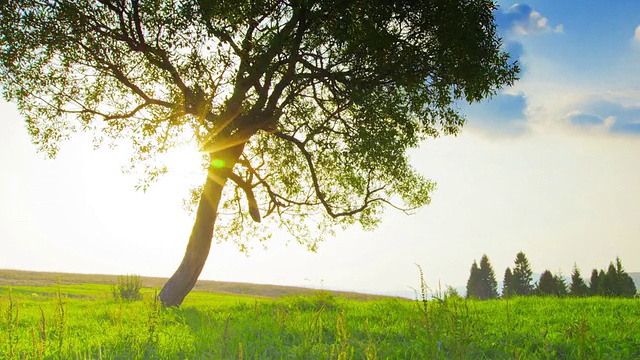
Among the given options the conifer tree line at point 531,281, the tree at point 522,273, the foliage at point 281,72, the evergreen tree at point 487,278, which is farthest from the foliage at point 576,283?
the foliage at point 281,72

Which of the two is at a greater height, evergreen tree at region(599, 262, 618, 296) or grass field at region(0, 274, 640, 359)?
evergreen tree at region(599, 262, 618, 296)

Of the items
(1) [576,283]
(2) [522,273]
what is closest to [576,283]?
(1) [576,283]

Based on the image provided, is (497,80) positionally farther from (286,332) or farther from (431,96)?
(286,332)

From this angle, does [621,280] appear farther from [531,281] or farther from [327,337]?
[327,337]

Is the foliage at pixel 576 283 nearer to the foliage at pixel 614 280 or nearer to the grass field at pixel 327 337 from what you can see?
the foliage at pixel 614 280

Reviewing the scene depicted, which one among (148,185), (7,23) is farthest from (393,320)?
(7,23)

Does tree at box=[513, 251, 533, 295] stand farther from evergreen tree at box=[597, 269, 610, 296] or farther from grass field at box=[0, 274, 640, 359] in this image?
grass field at box=[0, 274, 640, 359]

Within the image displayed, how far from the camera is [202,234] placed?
727 inches

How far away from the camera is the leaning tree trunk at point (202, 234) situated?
717 inches

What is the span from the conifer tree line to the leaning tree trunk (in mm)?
31325

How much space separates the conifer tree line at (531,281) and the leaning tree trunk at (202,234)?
1233 inches

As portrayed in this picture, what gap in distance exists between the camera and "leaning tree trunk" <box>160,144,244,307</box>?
717 inches

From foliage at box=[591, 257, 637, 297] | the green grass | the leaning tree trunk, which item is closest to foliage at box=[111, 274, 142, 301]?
the leaning tree trunk

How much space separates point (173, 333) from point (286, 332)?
2172mm
